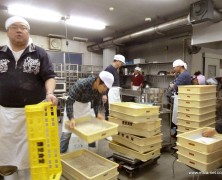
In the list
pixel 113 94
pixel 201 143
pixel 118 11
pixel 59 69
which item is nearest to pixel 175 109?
pixel 113 94

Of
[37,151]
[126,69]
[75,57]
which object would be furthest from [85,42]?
[37,151]

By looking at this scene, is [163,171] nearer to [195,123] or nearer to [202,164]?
[202,164]

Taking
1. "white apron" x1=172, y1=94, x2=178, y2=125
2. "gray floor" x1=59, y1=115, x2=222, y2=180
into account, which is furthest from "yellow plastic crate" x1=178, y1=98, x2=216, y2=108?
"gray floor" x1=59, y1=115, x2=222, y2=180

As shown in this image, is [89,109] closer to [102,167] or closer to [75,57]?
[102,167]

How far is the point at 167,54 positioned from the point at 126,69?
1.81 m

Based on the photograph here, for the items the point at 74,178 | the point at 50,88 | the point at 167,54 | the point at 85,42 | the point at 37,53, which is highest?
the point at 85,42

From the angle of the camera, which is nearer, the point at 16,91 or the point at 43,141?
the point at 43,141

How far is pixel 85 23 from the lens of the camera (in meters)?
5.73

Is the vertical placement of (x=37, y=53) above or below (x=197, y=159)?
above

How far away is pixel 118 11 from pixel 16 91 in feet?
12.7

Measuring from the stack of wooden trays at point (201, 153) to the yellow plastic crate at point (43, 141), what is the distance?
1.35 m

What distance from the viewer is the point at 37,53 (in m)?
1.71

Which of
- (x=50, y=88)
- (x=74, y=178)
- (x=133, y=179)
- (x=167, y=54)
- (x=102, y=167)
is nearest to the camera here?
(x=50, y=88)

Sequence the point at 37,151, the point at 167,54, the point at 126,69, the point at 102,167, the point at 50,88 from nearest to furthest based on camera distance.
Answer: the point at 37,151 → the point at 50,88 → the point at 102,167 → the point at 167,54 → the point at 126,69
